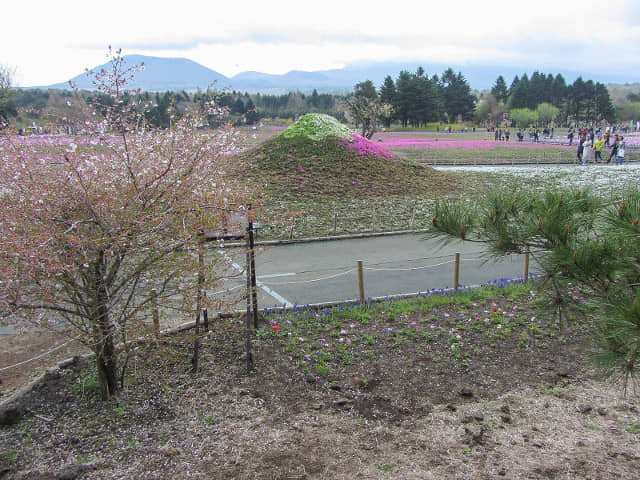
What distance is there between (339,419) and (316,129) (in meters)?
18.2

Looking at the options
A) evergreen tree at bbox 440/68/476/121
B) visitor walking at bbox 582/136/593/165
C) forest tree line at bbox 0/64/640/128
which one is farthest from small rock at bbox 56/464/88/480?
evergreen tree at bbox 440/68/476/121

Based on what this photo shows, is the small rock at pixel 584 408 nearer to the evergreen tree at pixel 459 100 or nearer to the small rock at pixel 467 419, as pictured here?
the small rock at pixel 467 419

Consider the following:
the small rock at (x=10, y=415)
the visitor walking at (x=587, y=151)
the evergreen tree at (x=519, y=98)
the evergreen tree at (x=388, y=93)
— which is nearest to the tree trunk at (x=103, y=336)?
the small rock at (x=10, y=415)

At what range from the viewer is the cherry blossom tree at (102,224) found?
12.0 feet

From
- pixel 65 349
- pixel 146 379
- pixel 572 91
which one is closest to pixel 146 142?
pixel 146 379

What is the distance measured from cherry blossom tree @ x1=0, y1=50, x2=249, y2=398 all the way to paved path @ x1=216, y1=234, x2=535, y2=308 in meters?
3.61

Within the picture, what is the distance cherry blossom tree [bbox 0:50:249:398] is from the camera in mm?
3672

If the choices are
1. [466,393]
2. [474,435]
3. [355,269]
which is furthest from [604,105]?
[474,435]

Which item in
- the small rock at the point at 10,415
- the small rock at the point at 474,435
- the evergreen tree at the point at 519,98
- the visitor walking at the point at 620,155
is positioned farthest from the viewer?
the evergreen tree at the point at 519,98

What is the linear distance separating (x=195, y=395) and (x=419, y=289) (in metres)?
5.28

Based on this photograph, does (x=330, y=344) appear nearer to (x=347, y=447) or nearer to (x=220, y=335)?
(x=220, y=335)

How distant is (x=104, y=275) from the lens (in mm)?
4191

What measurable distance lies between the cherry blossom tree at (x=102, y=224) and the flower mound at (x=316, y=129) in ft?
53.4

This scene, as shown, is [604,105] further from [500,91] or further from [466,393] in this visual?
[466,393]
